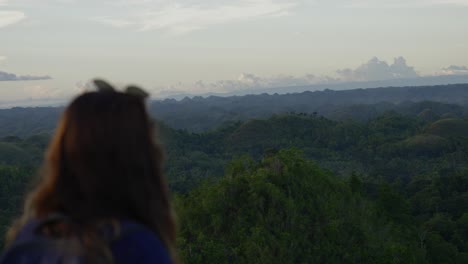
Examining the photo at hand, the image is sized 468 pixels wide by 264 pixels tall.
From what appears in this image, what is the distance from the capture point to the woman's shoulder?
1.58 meters

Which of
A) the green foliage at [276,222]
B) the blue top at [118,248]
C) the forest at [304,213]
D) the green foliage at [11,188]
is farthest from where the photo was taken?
the green foliage at [11,188]

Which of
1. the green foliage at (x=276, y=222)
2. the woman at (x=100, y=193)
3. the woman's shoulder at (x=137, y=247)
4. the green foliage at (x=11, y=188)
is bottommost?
the green foliage at (x=11, y=188)

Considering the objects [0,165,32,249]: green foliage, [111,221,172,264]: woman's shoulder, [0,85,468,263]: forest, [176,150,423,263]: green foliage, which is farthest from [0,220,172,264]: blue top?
[0,165,32,249]: green foliage

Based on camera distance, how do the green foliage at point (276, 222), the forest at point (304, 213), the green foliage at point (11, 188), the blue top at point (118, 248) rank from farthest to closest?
the green foliage at point (11, 188), the forest at point (304, 213), the green foliage at point (276, 222), the blue top at point (118, 248)

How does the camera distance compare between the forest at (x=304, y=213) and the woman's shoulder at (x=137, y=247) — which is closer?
the woman's shoulder at (x=137, y=247)

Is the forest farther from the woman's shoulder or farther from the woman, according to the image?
the woman's shoulder

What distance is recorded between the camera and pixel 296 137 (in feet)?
225

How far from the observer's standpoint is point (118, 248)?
1.59 metres

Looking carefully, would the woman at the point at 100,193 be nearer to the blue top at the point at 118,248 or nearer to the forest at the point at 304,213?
the blue top at the point at 118,248

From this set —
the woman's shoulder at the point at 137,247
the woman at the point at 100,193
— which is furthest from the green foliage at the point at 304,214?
the woman's shoulder at the point at 137,247

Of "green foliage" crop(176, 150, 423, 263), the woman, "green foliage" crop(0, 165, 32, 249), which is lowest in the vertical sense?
"green foliage" crop(0, 165, 32, 249)

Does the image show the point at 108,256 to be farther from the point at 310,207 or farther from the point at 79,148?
the point at 310,207

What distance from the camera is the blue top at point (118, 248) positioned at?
1.56 meters

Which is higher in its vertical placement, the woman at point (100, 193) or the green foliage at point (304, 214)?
the woman at point (100, 193)
